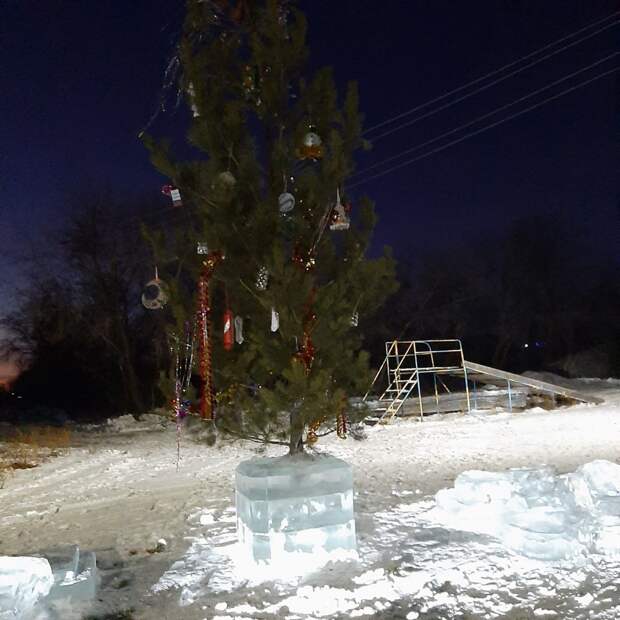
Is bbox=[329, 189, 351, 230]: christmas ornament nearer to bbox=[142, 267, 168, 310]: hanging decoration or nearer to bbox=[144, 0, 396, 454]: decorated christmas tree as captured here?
bbox=[144, 0, 396, 454]: decorated christmas tree

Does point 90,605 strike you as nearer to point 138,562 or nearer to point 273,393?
point 138,562

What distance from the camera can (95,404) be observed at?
26.5 meters

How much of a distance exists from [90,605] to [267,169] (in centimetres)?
379

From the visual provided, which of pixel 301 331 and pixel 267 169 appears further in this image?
pixel 267 169

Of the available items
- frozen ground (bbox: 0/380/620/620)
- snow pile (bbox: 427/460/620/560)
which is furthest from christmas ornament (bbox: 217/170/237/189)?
snow pile (bbox: 427/460/620/560)

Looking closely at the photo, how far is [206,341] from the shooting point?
539 centimetres

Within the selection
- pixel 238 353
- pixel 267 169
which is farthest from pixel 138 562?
pixel 267 169

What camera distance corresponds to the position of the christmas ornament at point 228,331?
5.48 meters

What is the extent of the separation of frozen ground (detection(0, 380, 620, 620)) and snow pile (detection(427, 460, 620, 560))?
13cm

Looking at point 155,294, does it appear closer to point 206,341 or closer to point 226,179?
point 206,341

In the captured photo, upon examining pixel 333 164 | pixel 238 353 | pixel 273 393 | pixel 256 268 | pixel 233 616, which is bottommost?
pixel 233 616

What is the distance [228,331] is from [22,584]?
248 centimetres

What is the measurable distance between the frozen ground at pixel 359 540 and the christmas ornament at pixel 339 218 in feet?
7.25

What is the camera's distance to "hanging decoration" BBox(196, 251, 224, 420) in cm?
534
